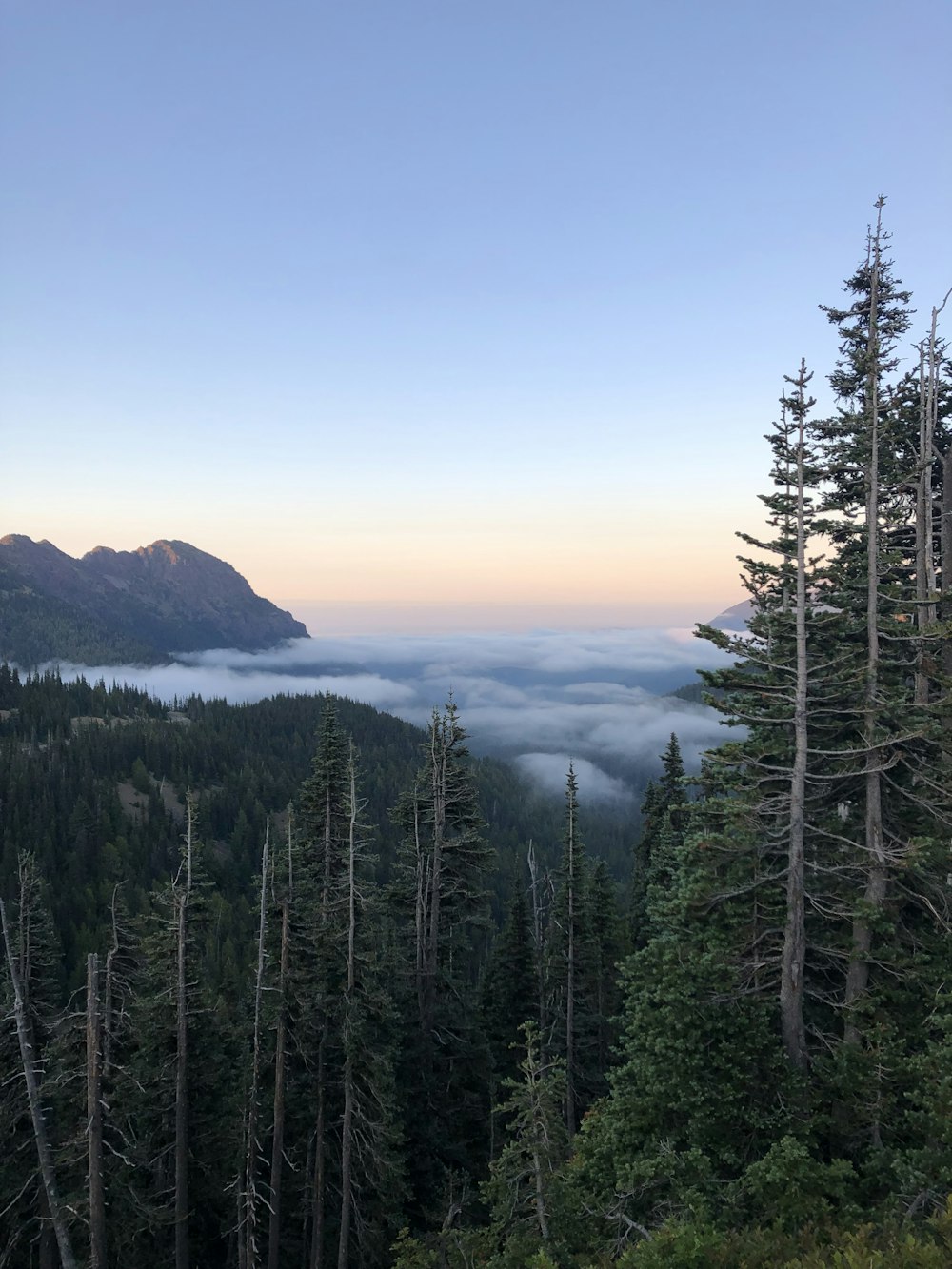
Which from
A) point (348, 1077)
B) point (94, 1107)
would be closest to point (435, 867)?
point (348, 1077)

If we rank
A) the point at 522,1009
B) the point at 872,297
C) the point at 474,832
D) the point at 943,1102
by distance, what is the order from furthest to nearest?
the point at 522,1009
the point at 474,832
the point at 872,297
the point at 943,1102

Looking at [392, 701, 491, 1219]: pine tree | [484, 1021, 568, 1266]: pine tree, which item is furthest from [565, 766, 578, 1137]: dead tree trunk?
[484, 1021, 568, 1266]: pine tree

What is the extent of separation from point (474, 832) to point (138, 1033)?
14015mm

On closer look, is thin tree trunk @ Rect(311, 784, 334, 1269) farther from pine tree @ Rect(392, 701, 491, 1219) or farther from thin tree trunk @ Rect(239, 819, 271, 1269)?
pine tree @ Rect(392, 701, 491, 1219)

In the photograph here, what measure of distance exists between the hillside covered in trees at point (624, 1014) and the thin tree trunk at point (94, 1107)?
0.11 metres

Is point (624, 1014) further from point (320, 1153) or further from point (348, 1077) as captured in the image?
point (320, 1153)

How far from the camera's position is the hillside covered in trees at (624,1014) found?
12367mm

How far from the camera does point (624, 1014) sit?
19.0m

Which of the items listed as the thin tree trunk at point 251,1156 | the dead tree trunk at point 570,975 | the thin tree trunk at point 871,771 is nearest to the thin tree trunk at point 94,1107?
the thin tree trunk at point 251,1156

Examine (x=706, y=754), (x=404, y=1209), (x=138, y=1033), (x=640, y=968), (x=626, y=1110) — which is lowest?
(x=404, y=1209)

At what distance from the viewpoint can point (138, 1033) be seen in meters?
22.7

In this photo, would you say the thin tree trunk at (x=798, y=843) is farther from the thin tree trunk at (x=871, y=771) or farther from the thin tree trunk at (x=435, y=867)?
the thin tree trunk at (x=435, y=867)

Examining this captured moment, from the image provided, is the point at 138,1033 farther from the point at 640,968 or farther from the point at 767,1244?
the point at 767,1244

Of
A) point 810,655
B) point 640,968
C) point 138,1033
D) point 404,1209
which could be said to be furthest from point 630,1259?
point 404,1209
